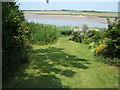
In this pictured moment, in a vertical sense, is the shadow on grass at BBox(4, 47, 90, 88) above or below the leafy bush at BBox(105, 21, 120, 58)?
below

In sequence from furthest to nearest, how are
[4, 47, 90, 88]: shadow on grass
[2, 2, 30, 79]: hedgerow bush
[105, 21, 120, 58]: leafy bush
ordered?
[105, 21, 120, 58]: leafy bush, [4, 47, 90, 88]: shadow on grass, [2, 2, 30, 79]: hedgerow bush

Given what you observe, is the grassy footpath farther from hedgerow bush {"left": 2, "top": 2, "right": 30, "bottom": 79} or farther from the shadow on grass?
hedgerow bush {"left": 2, "top": 2, "right": 30, "bottom": 79}

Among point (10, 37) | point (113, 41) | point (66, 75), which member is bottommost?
point (66, 75)

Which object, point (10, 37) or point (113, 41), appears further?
point (113, 41)

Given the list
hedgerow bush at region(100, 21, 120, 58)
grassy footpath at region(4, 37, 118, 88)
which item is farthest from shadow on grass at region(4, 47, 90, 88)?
hedgerow bush at region(100, 21, 120, 58)

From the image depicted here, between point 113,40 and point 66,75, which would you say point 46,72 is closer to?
point 66,75

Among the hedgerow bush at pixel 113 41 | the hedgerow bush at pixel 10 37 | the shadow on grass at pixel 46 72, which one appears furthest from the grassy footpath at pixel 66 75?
the hedgerow bush at pixel 113 41

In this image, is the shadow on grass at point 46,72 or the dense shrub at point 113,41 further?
the dense shrub at point 113,41

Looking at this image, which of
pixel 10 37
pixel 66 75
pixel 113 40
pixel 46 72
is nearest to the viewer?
pixel 10 37

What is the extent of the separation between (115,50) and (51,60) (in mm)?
3337

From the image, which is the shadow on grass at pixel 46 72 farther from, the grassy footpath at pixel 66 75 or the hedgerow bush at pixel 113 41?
the hedgerow bush at pixel 113 41

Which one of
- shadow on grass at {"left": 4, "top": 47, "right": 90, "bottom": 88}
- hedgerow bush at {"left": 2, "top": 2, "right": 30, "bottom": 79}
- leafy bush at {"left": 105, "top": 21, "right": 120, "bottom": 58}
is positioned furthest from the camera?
leafy bush at {"left": 105, "top": 21, "right": 120, "bottom": 58}

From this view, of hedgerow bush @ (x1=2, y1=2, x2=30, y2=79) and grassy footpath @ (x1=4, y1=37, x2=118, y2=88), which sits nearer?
hedgerow bush @ (x1=2, y1=2, x2=30, y2=79)

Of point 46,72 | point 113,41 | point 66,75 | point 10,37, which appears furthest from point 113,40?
point 10,37
